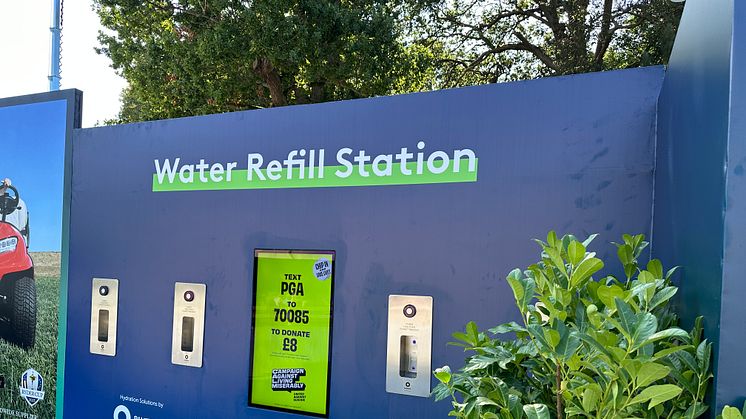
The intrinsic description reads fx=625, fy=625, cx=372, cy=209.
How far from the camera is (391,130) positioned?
3676 mm

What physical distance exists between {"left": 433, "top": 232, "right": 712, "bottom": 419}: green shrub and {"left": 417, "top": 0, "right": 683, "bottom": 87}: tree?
10.5 metres


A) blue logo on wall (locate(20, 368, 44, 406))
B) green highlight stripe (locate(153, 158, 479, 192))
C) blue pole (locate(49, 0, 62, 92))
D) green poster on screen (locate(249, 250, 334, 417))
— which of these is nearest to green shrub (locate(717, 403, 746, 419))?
green highlight stripe (locate(153, 158, 479, 192))

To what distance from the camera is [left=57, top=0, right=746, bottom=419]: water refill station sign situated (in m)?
3.12

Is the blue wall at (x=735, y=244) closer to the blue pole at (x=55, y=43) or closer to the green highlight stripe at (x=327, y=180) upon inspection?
the green highlight stripe at (x=327, y=180)

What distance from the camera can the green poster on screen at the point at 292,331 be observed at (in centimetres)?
381

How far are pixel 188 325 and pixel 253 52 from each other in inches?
362

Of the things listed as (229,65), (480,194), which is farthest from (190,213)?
(229,65)

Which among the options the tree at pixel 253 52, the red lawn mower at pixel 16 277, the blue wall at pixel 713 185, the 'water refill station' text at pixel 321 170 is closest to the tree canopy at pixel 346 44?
the tree at pixel 253 52

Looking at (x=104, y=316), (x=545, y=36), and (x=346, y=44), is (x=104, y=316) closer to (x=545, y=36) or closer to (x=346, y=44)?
(x=346, y=44)

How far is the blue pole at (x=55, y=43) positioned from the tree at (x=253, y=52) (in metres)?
5.28

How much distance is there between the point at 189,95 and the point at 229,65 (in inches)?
51.5

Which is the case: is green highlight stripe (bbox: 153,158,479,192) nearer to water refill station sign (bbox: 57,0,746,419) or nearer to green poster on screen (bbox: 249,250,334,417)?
water refill station sign (bbox: 57,0,746,419)

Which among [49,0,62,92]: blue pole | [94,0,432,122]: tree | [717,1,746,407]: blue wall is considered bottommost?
[717,1,746,407]: blue wall

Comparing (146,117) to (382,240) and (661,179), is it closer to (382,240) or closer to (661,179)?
(382,240)
